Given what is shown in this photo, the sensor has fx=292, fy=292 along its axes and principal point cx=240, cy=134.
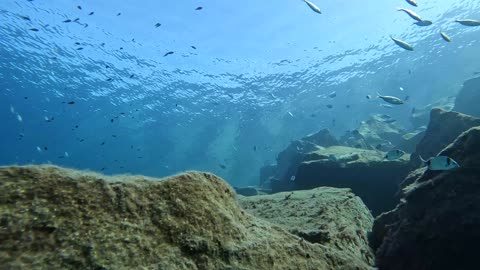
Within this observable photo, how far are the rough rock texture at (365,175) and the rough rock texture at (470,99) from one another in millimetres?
14241

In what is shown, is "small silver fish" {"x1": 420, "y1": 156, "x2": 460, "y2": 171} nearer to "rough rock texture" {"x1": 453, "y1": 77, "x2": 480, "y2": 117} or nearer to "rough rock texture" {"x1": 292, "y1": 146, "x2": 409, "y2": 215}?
"rough rock texture" {"x1": 292, "y1": 146, "x2": 409, "y2": 215}

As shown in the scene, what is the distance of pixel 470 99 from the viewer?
20.7 meters

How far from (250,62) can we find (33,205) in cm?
3524

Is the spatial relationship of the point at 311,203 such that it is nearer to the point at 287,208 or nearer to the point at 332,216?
the point at 287,208

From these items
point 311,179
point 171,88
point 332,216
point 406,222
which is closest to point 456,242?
point 406,222

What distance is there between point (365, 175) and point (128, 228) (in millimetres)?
9727

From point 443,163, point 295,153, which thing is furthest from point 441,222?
point 295,153

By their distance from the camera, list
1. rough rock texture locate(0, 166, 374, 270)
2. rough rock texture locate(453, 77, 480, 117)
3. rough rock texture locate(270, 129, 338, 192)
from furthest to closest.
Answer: rough rock texture locate(453, 77, 480, 117) → rough rock texture locate(270, 129, 338, 192) → rough rock texture locate(0, 166, 374, 270)

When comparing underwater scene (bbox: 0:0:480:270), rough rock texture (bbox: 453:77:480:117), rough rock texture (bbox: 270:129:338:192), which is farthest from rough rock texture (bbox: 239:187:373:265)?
rough rock texture (bbox: 453:77:480:117)

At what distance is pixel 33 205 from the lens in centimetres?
198

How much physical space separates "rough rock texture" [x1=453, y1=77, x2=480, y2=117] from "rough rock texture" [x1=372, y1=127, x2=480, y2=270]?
67.2 ft

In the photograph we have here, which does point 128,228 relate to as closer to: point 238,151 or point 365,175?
point 365,175

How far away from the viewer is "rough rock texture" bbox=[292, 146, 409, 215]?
1009 centimetres

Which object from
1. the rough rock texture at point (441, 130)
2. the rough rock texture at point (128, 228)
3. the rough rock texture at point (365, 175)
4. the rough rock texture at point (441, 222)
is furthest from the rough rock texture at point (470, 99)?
the rough rock texture at point (128, 228)
